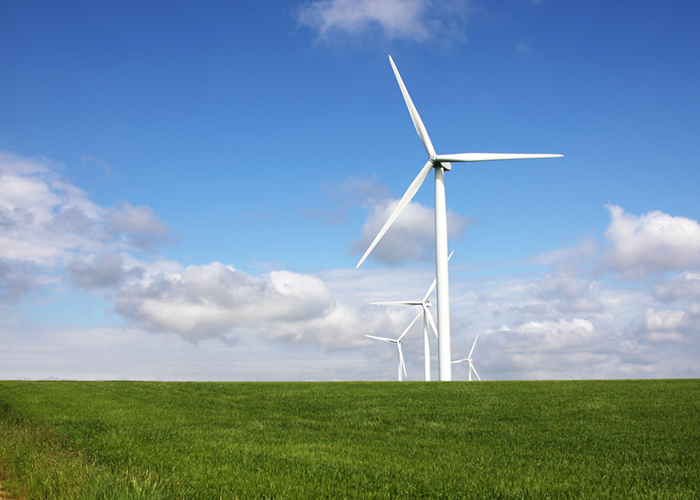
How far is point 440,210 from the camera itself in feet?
147

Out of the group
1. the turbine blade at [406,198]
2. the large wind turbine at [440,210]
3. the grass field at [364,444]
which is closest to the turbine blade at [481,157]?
the large wind turbine at [440,210]

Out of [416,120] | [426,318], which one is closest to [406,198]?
[416,120]

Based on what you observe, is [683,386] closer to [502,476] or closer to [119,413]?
[502,476]

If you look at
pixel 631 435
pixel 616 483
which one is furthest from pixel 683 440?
pixel 616 483

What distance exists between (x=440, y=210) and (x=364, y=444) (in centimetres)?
3073

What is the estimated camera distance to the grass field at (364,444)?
35.7 ft

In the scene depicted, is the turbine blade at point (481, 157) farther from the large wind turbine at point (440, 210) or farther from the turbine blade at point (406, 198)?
the turbine blade at point (406, 198)

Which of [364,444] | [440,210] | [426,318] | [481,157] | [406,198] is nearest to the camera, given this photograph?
[364,444]

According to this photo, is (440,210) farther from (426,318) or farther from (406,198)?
(426,318)

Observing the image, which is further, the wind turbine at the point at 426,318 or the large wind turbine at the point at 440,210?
the wind turbine at the point at 426,318

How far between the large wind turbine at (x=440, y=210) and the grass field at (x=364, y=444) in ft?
34.3

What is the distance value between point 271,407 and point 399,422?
8.28 metres

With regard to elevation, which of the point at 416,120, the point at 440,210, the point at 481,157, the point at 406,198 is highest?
the point at 416,120

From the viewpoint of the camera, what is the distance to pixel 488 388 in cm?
3209
